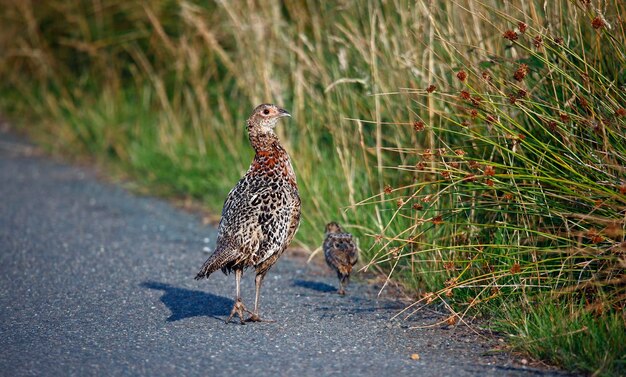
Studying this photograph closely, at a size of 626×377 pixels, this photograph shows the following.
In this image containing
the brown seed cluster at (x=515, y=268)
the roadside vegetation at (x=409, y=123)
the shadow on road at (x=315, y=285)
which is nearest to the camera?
the brown seed cluster at (x=515, y=268)

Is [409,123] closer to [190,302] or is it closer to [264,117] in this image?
[264,117]

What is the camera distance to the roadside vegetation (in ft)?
18.2

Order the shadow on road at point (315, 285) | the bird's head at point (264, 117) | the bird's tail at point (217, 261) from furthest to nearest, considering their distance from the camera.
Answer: the shadow on road at point (315, 285) → the bird's head at point (264, 117) → the bird's tail at point (217, 261)

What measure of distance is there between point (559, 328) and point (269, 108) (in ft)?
9.26

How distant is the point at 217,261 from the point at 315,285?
4.94ft

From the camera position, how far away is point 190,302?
6.90 m

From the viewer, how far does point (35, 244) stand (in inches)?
344

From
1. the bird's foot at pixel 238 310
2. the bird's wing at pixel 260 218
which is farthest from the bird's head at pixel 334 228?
the bird's foot at pixel 238 310

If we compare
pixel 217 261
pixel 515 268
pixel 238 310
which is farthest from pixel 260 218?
pixel 515 268

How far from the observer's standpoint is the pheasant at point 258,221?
6270mm

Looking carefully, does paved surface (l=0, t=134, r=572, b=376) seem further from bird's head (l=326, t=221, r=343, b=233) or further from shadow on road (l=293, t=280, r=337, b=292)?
bird's head (l=326, t=221, r=343, b=233)

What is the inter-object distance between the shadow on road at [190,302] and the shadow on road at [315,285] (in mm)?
717

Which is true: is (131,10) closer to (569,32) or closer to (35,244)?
(35,244)

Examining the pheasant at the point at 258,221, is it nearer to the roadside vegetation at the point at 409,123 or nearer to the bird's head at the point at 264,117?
the bird's head at the point at 264,117
